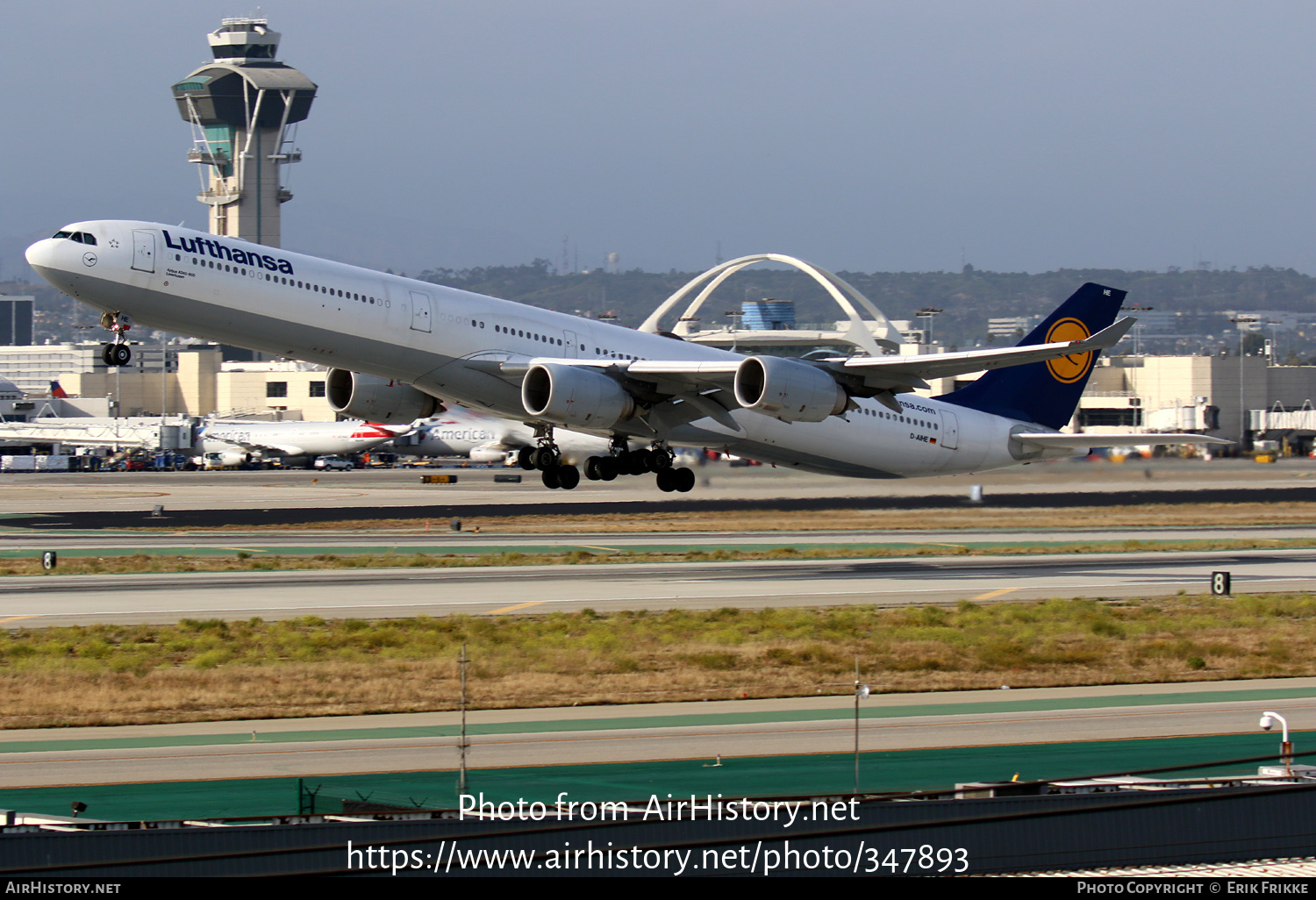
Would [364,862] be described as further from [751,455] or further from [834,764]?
[751,455]

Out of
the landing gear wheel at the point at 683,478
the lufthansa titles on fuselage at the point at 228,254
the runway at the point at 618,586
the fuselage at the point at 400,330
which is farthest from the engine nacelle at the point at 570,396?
the lufthansa titles on fuselage at the point at 228,254

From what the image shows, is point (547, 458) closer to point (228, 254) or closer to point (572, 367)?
point (572, 367)

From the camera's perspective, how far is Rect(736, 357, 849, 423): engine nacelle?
35.7 metres

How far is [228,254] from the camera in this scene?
108 ft

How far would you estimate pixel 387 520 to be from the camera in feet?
216

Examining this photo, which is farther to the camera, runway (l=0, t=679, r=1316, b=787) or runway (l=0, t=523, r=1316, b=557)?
runway (l=0, t=523, r=1316, b=557)

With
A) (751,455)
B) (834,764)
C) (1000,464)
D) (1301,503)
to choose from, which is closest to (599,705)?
(834,764)

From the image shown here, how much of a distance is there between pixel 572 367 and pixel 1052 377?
20.1m

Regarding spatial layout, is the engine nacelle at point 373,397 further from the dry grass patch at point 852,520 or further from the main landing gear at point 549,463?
the dry grass patch at point 852,520

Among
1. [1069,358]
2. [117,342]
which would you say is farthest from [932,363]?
[117,342]

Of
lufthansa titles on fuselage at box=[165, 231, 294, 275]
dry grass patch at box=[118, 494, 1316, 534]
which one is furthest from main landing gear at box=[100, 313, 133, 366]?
dry grass patch at box=[118, 494, 1316, 534]

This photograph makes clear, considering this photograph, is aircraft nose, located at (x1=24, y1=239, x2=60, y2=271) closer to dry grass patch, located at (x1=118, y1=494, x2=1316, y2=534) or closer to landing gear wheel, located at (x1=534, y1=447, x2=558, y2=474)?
landing gear wheel, located at (x1=534, y1=447, x2=558, y2=474)

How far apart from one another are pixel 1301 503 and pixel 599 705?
2316 inches

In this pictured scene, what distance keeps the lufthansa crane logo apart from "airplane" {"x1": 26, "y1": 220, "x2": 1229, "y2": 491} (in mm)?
52
